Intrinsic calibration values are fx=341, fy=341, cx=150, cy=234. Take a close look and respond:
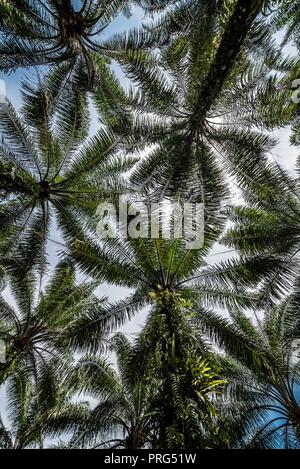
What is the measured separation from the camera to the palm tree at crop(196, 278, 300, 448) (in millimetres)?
7367

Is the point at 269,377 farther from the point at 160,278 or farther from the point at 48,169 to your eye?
the point at 48,169

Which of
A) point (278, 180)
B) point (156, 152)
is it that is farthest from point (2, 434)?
point (278, 180)

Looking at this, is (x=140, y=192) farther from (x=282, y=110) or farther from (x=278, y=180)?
(x=282, y=110)

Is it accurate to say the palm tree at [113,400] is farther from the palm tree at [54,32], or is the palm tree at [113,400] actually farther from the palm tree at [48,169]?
the palm tree at [54,32]

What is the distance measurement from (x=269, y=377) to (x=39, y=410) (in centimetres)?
564

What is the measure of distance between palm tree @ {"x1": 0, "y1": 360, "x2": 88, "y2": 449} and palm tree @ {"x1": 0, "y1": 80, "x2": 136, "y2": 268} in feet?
9.36

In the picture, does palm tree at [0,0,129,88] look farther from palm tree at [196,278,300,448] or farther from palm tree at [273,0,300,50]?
palm tree at [196,278,300,448]

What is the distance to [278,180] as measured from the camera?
274 inches

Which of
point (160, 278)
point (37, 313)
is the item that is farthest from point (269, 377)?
point (37, 313)

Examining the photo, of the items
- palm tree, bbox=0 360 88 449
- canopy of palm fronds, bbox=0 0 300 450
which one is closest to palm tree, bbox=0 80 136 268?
canopy of palm fronds, bbox=0 0 300 450

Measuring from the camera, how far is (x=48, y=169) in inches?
308

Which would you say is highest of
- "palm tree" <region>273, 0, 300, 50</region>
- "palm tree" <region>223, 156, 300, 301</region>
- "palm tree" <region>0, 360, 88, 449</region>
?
"palm tree" <region>273, 0, 300, 50</region>

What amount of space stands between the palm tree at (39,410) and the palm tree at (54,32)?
6.72 m
